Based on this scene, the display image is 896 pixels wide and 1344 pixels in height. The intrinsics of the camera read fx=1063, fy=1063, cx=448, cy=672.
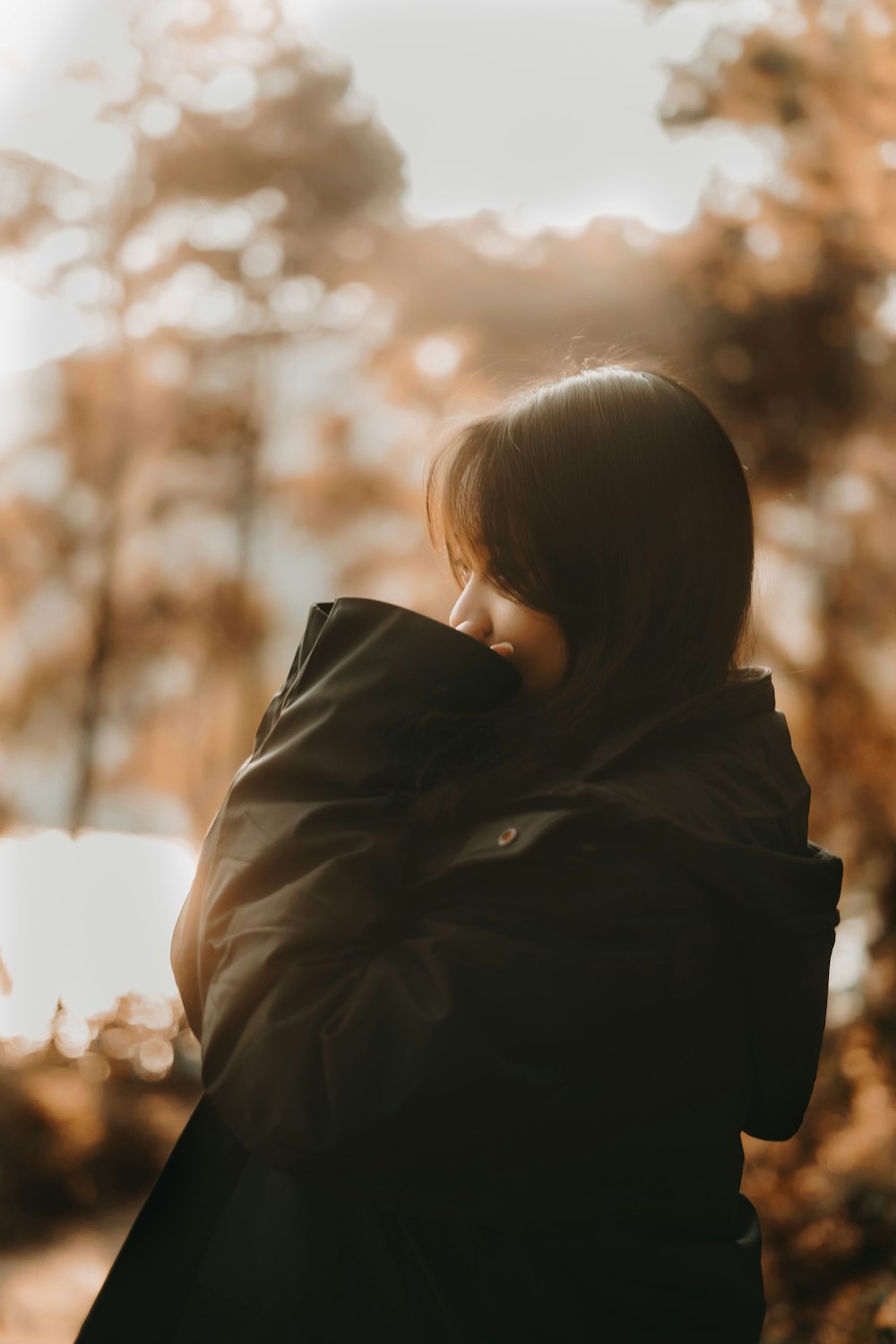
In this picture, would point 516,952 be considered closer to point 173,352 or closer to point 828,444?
point 828,444

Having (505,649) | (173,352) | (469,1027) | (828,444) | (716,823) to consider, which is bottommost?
(469,1027)

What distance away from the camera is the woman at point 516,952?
2.30 feet

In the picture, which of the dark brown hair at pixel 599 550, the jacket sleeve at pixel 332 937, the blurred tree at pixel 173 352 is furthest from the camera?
the blurred tree at pixel 173 352

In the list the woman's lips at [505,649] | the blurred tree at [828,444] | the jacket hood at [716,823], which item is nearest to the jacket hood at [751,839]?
the jacket hood at [716,823]

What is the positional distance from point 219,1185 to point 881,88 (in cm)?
294

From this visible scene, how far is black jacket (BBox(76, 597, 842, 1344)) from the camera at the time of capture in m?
0.69

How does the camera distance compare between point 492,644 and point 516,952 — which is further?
point 492,644

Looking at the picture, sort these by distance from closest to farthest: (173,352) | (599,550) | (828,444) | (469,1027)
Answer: (469,1027) < (599,550) < (828,444) < (173,352)

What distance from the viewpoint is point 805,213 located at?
289 centimetres

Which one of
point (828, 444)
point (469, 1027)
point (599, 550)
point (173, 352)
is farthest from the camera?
point (173, 352)

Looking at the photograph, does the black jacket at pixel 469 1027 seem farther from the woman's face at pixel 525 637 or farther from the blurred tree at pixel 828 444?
the blurred tree at pixel 828 444

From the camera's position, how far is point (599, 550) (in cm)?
85

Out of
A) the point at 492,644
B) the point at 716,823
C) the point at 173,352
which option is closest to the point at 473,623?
the point at 492,644

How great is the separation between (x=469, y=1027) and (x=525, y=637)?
313 mm
